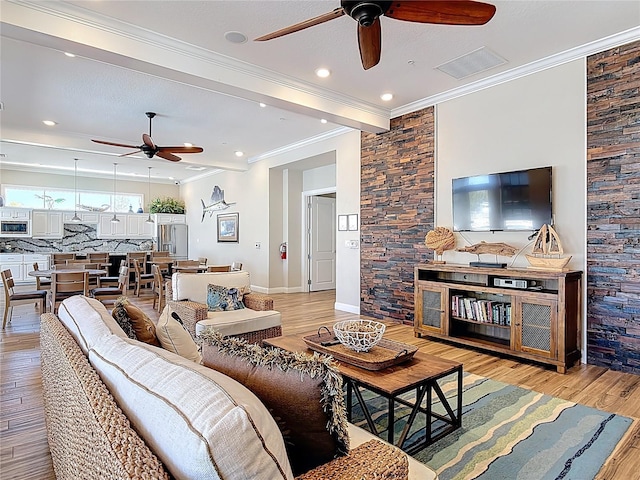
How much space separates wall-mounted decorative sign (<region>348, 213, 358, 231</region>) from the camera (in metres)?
6.23

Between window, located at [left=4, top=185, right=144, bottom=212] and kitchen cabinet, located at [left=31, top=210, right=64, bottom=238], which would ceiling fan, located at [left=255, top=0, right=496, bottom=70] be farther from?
window, located at [left=4, top=185, right=144, bottom=212]

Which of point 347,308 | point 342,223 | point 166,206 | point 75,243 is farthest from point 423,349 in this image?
point 75,243

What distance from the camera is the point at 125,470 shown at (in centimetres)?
76

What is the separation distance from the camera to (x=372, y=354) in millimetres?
2357

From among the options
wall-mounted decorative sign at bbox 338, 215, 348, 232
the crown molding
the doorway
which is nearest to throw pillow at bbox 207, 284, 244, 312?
wall-mounted decorative sign at bbox 338, 215, 348, 232

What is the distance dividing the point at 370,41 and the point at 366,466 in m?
2.67

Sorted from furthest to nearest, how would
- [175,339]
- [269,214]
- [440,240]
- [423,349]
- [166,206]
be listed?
[166,206] < [269,214] < [440,240] < [423,349] < [175,339]

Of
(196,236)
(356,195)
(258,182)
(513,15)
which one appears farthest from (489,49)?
(196,236)

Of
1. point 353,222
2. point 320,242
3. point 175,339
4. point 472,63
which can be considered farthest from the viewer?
point 320,242

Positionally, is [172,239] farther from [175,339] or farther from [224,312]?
[175,339]

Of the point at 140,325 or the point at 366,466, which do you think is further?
the point at 140,325

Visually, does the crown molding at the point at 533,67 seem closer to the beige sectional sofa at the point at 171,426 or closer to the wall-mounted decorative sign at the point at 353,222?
the wall-mounted decorative sign at the point at 353,222

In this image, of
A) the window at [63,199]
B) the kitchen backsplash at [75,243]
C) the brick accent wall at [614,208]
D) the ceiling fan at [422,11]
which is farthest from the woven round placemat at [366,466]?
the window at [63,199]

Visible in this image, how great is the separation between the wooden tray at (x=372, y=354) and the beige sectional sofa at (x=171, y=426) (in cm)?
84
